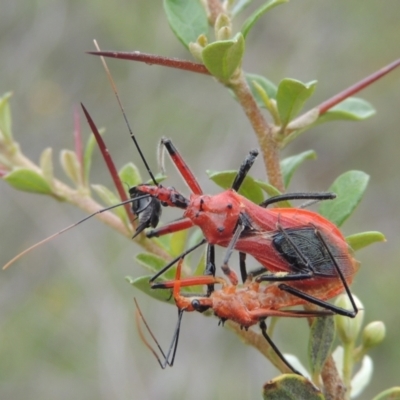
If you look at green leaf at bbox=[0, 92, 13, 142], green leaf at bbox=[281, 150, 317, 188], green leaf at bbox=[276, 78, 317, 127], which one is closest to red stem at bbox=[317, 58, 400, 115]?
green leaf at bbox=[276, 78, 317, 127]

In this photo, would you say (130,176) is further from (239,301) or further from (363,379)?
(363,379)

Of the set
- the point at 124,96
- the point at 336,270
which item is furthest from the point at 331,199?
the point at 124,96

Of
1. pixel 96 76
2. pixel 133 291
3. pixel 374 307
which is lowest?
pixel 374 307

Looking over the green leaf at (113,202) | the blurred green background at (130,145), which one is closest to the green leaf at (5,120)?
the green leaf at (113,202)

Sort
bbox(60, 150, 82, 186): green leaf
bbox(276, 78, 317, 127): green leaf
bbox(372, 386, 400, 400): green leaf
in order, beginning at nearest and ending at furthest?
bbox(372, 386, 400, 400): green leaf < bbox(276, 78, 317, 127): green leaf < bbox(60, 150, 82, 186): green leaf

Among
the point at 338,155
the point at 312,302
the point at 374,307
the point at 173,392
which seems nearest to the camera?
the point at 312,302

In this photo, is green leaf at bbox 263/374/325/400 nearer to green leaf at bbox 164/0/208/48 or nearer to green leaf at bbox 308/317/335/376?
green leaf at bbox 308/317/335/376

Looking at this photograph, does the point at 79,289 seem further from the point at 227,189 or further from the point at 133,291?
the point at 227,189

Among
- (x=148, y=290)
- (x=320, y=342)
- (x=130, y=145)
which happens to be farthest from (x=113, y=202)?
(x=130, y=145)
